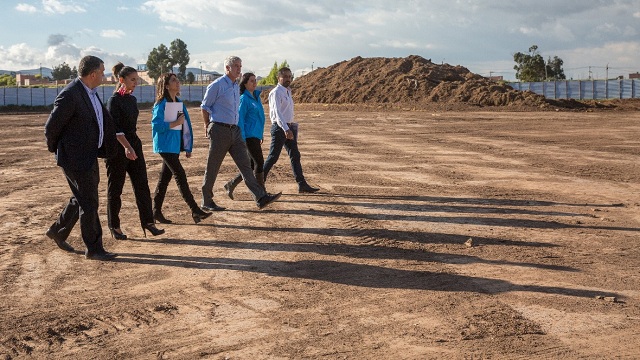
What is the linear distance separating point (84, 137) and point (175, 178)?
1926 millimetres

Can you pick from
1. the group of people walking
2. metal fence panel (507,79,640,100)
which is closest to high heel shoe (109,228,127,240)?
the group of people walking

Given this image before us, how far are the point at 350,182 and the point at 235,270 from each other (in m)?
6.06

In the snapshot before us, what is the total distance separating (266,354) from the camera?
454 centimetres

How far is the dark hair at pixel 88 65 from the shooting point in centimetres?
692

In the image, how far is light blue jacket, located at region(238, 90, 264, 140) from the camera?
9.87 metres

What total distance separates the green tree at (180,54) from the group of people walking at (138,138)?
93.3 metres

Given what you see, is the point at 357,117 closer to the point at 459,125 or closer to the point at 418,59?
the point at 459,125

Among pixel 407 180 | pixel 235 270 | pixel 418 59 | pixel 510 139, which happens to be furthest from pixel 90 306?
pixel 418 59

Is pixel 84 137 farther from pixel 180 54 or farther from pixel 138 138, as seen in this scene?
pixel 180 54

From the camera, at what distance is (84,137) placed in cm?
691

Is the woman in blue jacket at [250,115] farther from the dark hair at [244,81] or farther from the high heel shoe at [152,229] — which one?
the high heel shoe at [152,229]

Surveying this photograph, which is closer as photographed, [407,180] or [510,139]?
[407,180]

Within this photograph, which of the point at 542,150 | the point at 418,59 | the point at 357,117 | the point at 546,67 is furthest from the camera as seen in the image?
the point at 546,67

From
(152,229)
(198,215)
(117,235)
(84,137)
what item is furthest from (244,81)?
(84,137)
